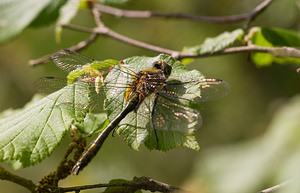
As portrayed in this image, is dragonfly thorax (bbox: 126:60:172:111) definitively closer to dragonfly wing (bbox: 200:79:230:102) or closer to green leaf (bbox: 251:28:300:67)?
dragonfly wing (bbox: 200:79:230:102)

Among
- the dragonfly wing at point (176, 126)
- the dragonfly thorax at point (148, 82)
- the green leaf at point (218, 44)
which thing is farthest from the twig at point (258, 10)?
the dragonfly wing at point (176, 126)

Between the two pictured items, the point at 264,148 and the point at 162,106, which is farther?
the point at 162,106

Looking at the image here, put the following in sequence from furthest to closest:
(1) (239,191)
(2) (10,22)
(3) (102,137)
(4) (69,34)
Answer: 1. (4) (69,34)
2. (2) (10,22)
3. (3) (102,137)
4. (1) (239,191)

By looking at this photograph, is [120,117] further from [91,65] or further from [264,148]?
[264,148]

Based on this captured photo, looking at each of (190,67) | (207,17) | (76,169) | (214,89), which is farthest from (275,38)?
(190,67)

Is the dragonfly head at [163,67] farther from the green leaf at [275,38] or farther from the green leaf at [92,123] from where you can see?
the green leaf at [275,38]

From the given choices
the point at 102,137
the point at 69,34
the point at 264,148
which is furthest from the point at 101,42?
the point at 264,148

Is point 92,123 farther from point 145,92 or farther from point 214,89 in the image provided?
point 214,89
